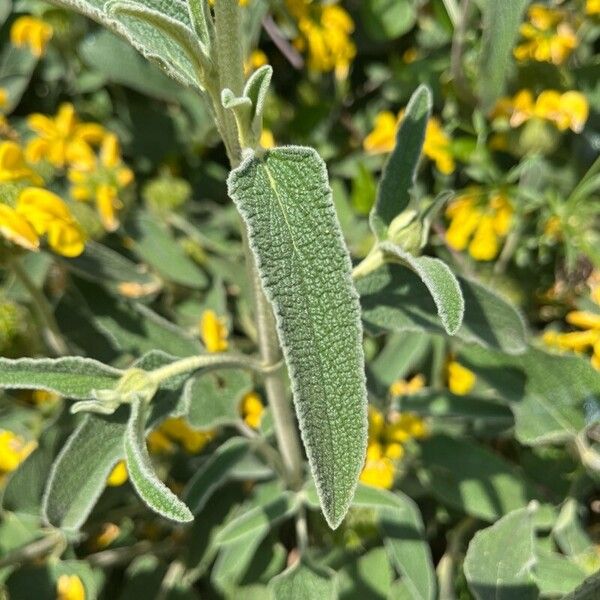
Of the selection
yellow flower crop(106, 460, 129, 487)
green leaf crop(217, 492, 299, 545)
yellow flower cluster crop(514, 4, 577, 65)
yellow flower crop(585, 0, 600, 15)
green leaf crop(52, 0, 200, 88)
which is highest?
green leaf crop(52, 0, 200, 88)

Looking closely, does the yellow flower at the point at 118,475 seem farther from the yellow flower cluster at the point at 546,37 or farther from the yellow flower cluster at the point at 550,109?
the yellow flower cluster at the point at 546,37

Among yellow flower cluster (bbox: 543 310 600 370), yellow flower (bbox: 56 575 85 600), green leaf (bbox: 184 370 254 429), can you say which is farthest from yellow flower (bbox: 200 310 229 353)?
yellow flower cluster (bbox: 543 310 600 370)

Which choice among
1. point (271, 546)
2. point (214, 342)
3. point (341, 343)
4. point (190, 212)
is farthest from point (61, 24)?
point (341, 343)

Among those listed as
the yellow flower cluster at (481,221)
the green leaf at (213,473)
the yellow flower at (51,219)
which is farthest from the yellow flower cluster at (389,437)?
the yellow flower at (51,219)

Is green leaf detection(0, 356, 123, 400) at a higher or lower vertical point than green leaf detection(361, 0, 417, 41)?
lower

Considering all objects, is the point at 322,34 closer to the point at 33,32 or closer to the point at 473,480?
the point at 33,32

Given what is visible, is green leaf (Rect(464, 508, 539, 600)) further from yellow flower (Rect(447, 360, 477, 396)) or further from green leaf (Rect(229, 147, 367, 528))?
green leaf (Rect(229, 147, 367, 528))
